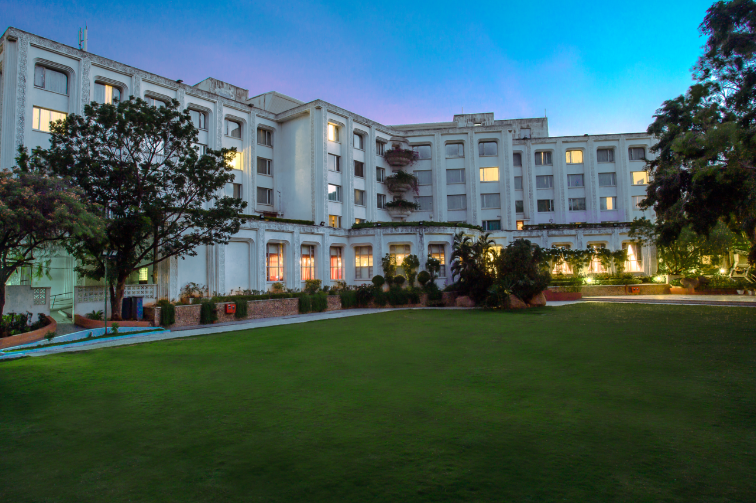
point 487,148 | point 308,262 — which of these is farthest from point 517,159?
point 308,262

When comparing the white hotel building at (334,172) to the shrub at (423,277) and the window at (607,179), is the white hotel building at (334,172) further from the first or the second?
the shrub at (423,277)

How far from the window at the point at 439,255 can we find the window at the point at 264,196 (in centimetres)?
1312

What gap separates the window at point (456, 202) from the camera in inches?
1647

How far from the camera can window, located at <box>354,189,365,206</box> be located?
3734cm

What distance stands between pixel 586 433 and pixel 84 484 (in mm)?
5147

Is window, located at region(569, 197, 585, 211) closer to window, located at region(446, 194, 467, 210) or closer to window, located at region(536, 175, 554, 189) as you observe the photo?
window, located at region(536, 175, 554, 189)

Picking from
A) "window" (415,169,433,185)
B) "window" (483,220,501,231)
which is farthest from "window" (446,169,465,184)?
"window" (483,220,501,231)

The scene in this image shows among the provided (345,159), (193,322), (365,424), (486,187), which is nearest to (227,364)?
(365,424)

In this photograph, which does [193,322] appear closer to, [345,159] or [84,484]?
[84,484]

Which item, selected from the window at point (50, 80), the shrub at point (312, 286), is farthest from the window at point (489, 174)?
the window at point (50, 80)

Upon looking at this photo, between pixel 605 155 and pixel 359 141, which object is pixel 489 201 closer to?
pixel 359 141

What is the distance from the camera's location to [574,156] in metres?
45.1

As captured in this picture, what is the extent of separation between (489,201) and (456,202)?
10.3 ft

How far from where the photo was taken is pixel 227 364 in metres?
9.60
